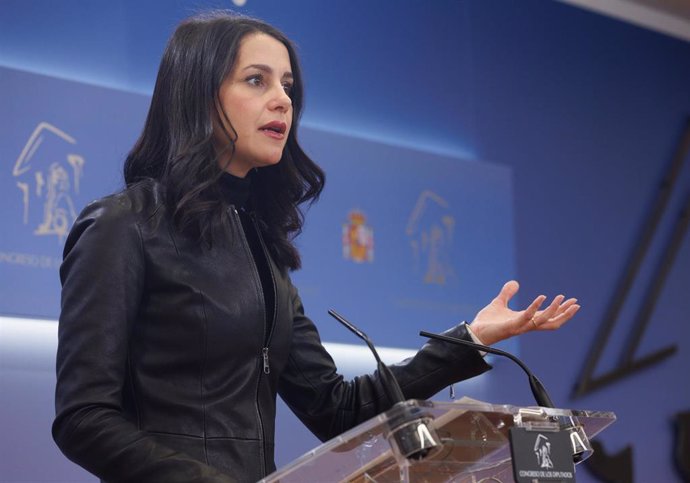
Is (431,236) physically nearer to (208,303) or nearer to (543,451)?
(208,303)

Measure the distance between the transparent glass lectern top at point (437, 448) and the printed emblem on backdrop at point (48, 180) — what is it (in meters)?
1.88

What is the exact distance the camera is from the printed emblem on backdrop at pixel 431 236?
3.78 metres

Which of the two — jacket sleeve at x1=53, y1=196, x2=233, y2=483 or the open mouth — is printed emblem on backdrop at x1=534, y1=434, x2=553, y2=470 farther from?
the open mouth

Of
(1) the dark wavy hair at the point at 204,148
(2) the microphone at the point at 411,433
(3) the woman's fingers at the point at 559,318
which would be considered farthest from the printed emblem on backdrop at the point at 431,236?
(2) the microphone at the point at 411,433

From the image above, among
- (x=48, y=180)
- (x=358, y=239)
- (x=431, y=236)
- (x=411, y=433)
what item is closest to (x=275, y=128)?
(x=411, y=433)

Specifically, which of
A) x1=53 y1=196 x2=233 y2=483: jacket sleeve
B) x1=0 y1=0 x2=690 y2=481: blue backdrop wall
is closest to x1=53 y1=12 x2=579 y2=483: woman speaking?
x1=53 y1=196 x2=233 y2=483: jacket sleeve

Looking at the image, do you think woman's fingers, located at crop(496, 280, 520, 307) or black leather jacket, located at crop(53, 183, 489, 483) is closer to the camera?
black leather jacket, located at crop(53, 183, 489, 483)

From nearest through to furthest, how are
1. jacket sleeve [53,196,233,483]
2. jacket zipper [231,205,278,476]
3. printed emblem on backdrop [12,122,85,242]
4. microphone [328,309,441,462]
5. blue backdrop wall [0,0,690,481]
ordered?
Answer: microphone [328,309,441,462] → jacket sleeve [53,196,233,483] → jacket zipper [231,205,278,476] → printed emblem on backdrop [12,122,85,242] → blue backdrop wall [0,0,690,481]

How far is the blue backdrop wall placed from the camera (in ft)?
12.3

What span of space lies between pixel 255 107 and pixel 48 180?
1.41 meters

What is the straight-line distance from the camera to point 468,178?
4.00 metres

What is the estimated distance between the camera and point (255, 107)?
1.71 metres

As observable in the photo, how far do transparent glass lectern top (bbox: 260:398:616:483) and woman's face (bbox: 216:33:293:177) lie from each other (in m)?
0.63

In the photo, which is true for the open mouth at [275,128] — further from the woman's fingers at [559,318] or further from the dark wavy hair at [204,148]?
the woman's fingers at [559,318]
